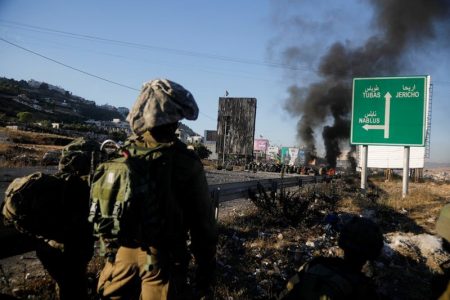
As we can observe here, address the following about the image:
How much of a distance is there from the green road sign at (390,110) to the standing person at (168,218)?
11.9 m

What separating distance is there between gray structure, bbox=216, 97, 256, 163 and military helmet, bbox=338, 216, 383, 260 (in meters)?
34.4

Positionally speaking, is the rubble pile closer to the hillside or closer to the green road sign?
the green road sign

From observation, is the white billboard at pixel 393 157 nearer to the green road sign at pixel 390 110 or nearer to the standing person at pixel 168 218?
the green road sign at pixel 390 110

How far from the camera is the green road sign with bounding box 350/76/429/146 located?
504 inches

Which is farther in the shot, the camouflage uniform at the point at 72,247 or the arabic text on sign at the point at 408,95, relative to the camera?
the arabic text on sign at the point at 408,95

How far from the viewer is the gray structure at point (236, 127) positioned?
37.1 meters

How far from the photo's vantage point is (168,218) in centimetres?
212

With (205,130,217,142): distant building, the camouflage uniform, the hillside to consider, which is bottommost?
the camouflage uniform

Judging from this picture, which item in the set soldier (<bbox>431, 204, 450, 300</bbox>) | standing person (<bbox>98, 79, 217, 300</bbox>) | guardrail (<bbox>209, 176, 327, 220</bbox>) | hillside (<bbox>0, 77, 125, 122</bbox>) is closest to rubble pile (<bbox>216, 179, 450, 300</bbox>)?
guardrail (<bbox>209, 176, 327, 220</bbox>)

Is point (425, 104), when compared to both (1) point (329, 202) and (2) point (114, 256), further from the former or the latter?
(2) point (114, 256)

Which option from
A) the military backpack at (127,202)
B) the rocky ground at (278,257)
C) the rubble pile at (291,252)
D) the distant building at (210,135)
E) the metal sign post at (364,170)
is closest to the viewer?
the military backpack at (127,202)

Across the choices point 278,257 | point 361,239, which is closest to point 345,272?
point 361,239

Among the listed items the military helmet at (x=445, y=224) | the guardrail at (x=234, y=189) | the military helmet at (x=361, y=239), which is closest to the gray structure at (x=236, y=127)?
the guardrail at (x=234, y=189)

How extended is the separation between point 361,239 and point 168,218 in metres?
1.08
